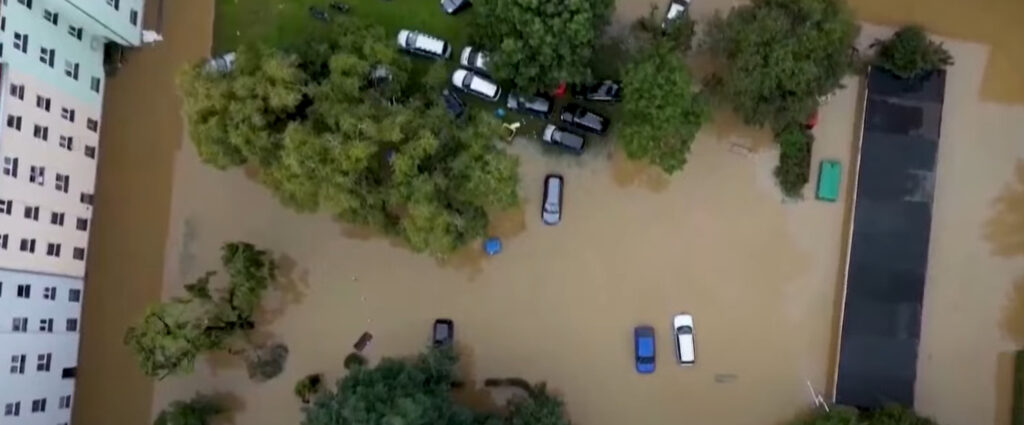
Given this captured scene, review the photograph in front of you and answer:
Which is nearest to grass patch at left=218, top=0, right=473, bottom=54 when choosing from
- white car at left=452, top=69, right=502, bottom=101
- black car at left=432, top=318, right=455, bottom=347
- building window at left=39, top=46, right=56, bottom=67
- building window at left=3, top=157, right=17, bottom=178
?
white car at left=452, top=69, right=502, bottom=101

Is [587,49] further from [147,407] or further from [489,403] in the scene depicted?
[147,407]

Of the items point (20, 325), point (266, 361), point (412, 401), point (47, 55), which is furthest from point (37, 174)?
point (412, 401)

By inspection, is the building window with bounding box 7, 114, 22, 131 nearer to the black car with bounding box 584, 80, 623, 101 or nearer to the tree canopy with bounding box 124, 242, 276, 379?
the tree canopy with bounding box 124, 242, 276, 379

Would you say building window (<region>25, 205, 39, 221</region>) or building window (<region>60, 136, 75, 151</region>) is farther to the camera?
building window (<region>60, 136, 75, 151</region>)

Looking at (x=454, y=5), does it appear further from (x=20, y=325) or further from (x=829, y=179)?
(x=20, y=325)

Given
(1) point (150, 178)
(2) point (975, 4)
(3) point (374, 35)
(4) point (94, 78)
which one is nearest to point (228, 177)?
(1) point (150, 178)

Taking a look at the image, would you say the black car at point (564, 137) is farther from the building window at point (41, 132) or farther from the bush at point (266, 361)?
the building window at point (41, 132)
